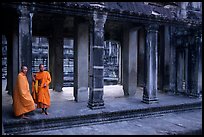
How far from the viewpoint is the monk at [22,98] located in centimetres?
711

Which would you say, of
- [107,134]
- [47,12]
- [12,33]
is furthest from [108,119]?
[12,33]

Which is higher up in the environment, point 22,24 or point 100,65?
point 22,24

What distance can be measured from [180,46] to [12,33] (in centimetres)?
861

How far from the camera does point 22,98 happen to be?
7.11 metres

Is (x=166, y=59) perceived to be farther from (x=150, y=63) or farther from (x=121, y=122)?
(x=121, y=122)

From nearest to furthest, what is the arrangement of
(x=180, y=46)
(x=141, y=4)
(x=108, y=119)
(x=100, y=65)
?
(x=108, y=119), (x=100, y=65), (x=141, y=4), (x=180, y=46)

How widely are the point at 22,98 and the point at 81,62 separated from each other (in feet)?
11.8

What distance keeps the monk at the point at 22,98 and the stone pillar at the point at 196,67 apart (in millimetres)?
8148

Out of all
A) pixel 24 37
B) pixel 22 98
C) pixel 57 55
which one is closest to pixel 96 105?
pixel 22 98

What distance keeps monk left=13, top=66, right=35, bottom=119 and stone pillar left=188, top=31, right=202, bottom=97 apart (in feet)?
26.7

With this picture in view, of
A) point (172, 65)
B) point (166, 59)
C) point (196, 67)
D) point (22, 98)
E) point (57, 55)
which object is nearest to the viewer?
point (22, 98)

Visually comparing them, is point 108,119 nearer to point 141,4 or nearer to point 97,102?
point 97,102

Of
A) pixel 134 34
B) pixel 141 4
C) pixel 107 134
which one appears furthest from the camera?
pixel 134 34

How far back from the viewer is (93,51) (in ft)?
29.0
